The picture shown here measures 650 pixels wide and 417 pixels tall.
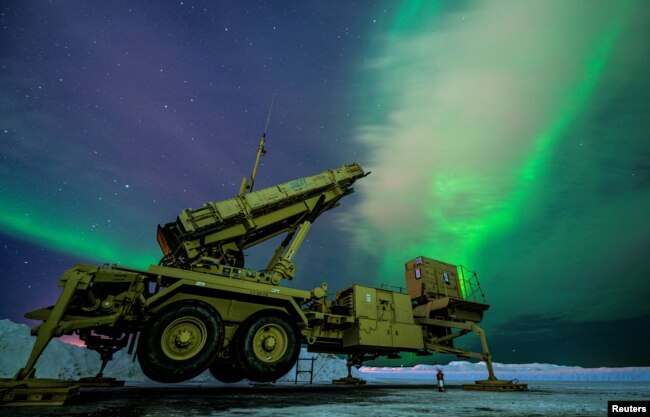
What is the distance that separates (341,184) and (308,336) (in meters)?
5.18

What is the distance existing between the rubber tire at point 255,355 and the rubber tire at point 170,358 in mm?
577

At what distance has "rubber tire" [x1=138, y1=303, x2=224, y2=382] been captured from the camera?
19.5 ft

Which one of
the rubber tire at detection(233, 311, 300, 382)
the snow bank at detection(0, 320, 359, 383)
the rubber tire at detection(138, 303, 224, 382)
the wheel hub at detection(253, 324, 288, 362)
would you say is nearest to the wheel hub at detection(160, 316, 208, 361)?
the rubber tire at detection(138, 303, 224, 382)

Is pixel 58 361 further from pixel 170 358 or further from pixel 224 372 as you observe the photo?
pixel 170 358

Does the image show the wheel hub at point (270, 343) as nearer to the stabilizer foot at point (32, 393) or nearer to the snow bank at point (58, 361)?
the stabilizer foot at point (32, 393)

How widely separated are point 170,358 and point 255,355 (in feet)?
6.04

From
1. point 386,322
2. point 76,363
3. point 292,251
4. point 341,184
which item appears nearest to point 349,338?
point 386,322

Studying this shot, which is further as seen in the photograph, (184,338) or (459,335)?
(459,335)

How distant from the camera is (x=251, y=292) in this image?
7.47m

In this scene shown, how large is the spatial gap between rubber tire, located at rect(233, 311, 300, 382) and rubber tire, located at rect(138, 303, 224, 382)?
0.58 metres

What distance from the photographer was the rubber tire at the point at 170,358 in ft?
19.5

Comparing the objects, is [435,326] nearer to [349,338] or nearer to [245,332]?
[349,338]

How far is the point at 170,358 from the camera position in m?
6.12

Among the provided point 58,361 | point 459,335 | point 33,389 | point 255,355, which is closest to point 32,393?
point 33,389
